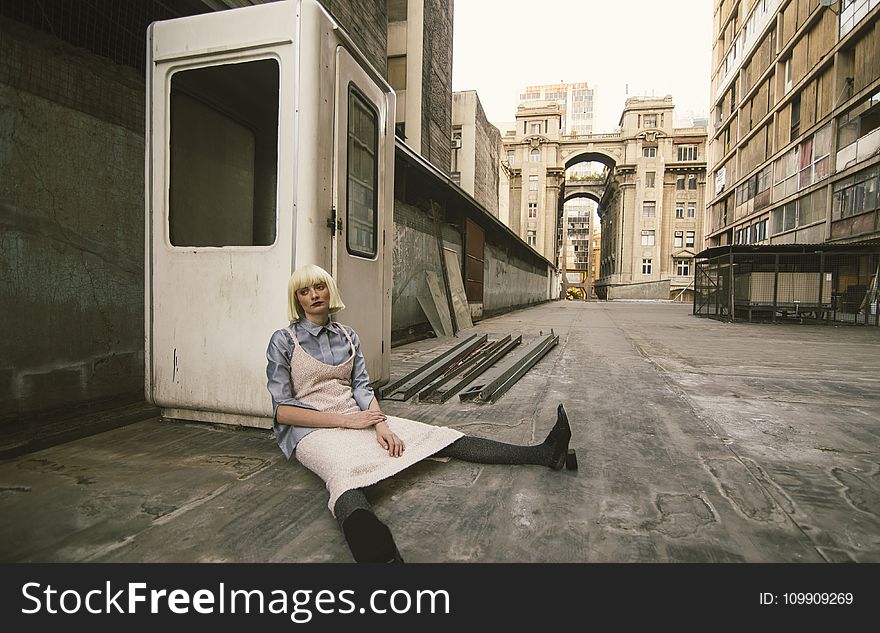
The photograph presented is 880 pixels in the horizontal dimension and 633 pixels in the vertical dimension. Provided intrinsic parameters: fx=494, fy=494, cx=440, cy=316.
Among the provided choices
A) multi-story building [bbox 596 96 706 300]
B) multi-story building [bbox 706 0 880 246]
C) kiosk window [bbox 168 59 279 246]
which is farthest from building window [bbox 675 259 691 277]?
kiosk window [bbox 168 59 279 246]

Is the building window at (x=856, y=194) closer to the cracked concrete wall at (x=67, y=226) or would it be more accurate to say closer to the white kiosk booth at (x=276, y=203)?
the white kiosk booth at (x=276, y=203)

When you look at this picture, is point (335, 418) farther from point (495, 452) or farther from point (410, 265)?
point (410, 265)

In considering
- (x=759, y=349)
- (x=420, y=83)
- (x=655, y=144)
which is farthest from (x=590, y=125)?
(x=759, y=349)

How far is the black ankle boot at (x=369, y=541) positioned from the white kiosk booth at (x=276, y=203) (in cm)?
178

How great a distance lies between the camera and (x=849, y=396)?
494 centimetres

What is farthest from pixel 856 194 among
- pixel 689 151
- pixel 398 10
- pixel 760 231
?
pixel 689 151

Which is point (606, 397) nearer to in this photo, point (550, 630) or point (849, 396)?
point (849, 396)

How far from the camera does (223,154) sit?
15.6 ft

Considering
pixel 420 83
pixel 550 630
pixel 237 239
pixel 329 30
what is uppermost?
pixel 420 83

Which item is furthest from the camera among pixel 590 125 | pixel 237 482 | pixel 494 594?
pixel 590 125

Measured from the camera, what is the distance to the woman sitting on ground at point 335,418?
7.77ft

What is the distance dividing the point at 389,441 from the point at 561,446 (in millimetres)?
979

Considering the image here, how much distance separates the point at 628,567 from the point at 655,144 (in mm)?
65175

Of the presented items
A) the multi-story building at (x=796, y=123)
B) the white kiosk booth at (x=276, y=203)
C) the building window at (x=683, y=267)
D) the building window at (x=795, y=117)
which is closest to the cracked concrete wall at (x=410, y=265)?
the white kiosk booth at (x=276, y=203)
